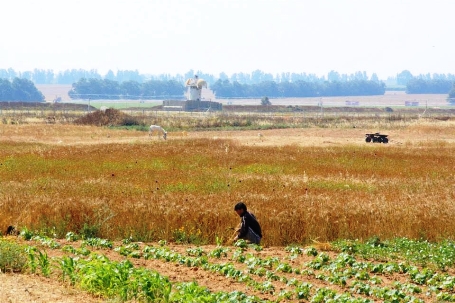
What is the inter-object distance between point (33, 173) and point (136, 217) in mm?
A: 11718

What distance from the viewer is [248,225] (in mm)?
19359

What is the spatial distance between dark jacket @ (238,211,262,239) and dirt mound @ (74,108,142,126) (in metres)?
68.6

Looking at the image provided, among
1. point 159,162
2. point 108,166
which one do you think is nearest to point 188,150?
point 159,162

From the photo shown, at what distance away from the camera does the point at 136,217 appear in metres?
21.6

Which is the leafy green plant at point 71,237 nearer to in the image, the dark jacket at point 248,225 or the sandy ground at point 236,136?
the dark jacket at point 248,225

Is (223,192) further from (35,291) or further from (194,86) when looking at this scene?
(194,86)

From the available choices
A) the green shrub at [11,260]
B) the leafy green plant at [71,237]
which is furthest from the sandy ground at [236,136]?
the green shrub at [11,260]

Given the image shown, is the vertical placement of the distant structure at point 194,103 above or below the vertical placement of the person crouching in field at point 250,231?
below

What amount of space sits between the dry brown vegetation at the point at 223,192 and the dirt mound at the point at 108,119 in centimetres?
4187

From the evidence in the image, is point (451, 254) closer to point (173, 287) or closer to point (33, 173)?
point (173, 287)

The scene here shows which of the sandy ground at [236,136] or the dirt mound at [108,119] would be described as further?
the dirt mound at [108,119]

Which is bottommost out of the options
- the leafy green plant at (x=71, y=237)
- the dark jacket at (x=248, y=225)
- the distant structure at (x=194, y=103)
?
the distant structure at (x=194, y=103)

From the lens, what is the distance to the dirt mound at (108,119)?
87.8 metres

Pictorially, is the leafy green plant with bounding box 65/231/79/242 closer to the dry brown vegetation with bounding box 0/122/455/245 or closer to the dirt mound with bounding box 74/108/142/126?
the dry brown vegetation with bounding box 0/122/455/245
